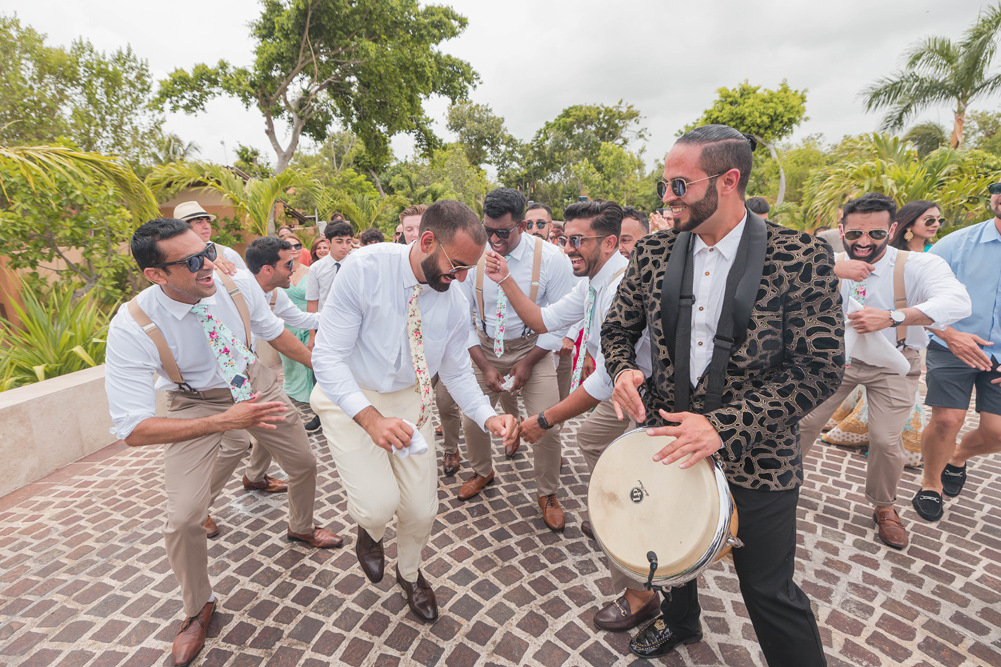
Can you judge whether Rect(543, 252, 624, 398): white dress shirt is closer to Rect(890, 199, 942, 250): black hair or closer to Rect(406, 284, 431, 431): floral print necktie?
Rect(406, 284, 431, 431): floral print necktie

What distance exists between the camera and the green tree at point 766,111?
31297mm

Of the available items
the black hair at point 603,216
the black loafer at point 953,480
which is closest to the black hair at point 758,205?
the black loafer at point 953,480

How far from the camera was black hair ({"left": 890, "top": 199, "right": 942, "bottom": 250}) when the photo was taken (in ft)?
15.1

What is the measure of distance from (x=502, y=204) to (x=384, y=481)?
2494 mm

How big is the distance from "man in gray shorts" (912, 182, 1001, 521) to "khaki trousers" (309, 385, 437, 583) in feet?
13.9

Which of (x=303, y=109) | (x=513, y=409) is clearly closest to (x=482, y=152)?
(x=303, y=109)

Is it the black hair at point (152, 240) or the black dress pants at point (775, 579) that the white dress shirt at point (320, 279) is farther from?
the black dress pants at point (775, 579)

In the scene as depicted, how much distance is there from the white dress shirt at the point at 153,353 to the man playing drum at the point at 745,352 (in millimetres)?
2673

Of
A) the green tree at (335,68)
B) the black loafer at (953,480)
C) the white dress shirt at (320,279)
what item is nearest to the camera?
the black loafer at (953,480)

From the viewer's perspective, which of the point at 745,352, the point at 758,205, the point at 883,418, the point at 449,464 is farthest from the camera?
the point at 758,205

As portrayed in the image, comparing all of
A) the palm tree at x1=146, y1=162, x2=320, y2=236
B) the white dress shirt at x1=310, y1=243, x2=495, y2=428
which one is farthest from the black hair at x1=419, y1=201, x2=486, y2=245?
the palm tree at x1=146, y1=162, x2=320, y2=236

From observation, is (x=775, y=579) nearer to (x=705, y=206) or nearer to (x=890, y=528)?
(x=705, y=206)

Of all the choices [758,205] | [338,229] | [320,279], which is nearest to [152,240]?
[320,279]

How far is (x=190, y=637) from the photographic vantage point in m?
2.75
